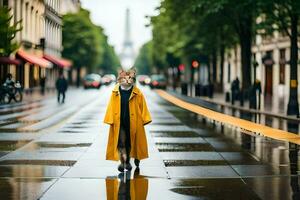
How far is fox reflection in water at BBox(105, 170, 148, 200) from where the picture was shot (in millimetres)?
7746

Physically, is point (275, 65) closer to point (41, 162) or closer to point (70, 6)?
point (41, 162)

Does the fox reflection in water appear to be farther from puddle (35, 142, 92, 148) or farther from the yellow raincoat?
puddle (35, 142, 92, 148)

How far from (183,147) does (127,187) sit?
5172 mm

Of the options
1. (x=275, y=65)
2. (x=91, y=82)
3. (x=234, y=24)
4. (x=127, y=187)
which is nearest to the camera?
(x=127, y=187)

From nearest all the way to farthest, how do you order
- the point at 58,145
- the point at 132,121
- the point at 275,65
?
1. the point at 132,121
2. the point at 58,145
3. the point at 275,65

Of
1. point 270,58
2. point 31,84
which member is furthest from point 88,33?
point 270,58

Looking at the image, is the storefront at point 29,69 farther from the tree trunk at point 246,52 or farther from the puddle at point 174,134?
the puddle at point 174,134

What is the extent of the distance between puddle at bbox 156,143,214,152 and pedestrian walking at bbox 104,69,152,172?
3181 millimetres

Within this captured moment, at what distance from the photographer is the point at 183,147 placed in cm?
1348

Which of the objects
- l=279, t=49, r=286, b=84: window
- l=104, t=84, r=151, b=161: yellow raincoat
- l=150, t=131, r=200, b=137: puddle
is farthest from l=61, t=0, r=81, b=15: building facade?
l=104, t=84, r=151, b=161: yellow raincoat

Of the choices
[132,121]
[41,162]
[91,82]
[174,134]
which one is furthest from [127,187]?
[91,82]

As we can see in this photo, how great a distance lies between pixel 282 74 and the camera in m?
50.5

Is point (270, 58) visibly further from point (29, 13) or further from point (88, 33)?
point (88, 33)

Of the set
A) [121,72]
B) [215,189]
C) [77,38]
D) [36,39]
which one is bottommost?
[215,189]
